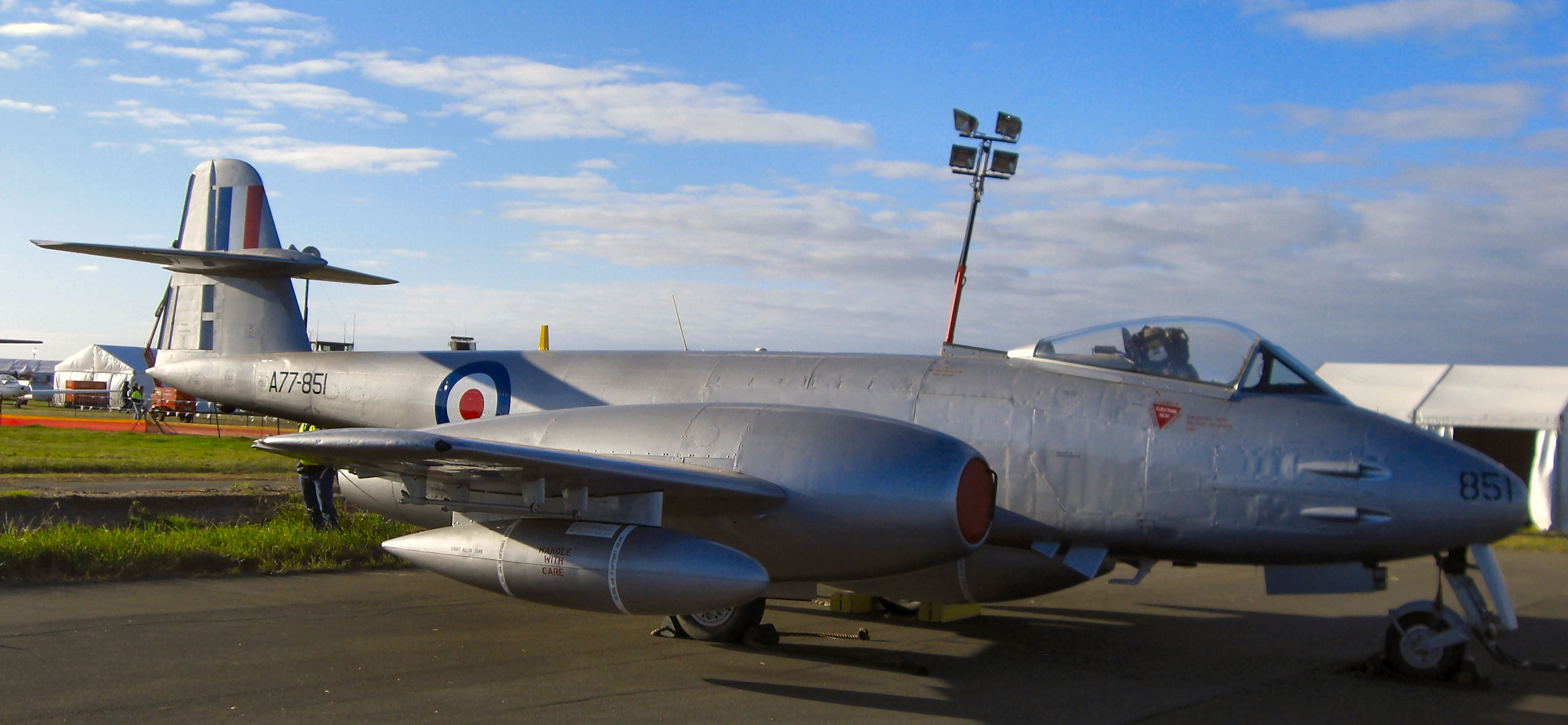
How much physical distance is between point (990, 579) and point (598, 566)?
2.84 metres

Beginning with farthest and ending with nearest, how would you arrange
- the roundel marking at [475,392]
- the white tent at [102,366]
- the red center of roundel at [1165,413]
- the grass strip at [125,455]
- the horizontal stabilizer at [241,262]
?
the white tent at [102,366] → the grass strip at [125,455] → the horizontal stabilizer at [241,262] → the roundel marking at [475,392] → the red center of roundel at [1165,413]

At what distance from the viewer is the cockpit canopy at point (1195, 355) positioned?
23.7 ft

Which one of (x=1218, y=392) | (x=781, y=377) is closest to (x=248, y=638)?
(x=781, y=377)

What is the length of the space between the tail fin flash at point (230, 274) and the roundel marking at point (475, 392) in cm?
265

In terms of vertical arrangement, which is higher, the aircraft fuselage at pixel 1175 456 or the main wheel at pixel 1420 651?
the aircraft fuselage at pixel 1175 456

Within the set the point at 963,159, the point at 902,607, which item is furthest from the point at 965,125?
the point at 902,607

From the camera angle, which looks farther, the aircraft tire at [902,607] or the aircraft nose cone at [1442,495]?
the aircraft tire at [902,607]

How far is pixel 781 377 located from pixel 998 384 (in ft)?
5.80

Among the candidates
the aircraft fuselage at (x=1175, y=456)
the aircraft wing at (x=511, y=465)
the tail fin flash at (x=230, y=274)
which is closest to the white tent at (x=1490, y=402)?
the aircraft fuselage at (x=1175, y=456)

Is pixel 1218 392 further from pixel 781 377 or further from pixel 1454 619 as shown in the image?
pixel 781 377

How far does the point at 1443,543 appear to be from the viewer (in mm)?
6625

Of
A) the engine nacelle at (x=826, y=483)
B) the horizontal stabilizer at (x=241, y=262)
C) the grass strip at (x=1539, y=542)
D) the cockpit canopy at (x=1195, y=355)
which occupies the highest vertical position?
the horizontal stabilizer at (x=241, y=262)

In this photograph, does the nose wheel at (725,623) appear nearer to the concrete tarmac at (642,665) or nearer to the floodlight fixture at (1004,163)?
the concrete tarmac at (642,665)

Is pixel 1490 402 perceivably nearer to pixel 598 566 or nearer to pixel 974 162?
pixel 974 162
